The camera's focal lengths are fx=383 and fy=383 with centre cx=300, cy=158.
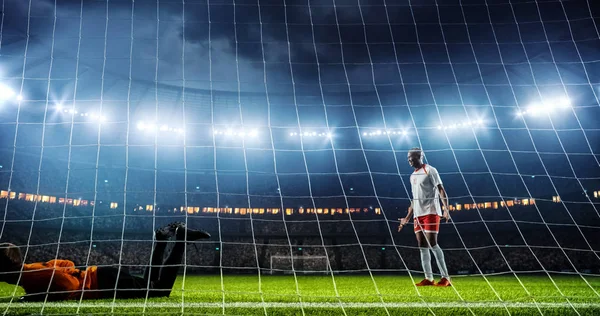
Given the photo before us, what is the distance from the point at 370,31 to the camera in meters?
9.34

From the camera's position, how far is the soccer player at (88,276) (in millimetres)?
3189

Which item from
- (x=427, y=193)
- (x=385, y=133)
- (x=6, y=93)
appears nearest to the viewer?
(x=427, y=193)

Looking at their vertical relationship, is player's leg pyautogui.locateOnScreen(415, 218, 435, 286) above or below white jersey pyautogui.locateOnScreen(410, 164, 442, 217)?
below

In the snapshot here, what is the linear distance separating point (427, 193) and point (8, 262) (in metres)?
4.27

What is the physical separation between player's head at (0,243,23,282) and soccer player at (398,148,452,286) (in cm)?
387

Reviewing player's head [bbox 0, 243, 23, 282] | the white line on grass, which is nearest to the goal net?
the white line on grass

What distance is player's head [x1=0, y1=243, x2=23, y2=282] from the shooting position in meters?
3.10

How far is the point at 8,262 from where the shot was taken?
10.3ft

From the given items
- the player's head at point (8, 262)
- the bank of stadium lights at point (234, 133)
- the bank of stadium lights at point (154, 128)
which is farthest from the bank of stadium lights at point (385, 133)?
the player's head at point (8, 262)

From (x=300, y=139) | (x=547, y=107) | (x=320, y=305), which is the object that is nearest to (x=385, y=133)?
(x=300, y=139)

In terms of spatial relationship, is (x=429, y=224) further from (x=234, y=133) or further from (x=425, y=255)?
(x=234, y=133)

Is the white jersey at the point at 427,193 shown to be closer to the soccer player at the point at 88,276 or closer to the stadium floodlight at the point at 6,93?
the soccer player at the point at 88,276

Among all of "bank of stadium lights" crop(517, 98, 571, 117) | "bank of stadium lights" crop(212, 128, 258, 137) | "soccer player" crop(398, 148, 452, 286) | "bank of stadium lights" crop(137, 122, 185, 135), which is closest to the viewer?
"soccer player" crop(398, 148, 452, 286)

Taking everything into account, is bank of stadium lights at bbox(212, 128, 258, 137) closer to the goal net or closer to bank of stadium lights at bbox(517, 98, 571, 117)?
the goal net
